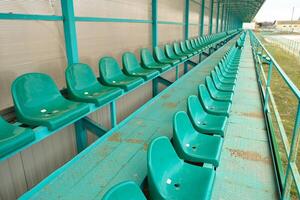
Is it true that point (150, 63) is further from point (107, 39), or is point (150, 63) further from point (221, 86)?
point (221, 86)

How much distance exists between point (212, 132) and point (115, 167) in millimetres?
851

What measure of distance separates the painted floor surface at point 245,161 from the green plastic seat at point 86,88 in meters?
1.16

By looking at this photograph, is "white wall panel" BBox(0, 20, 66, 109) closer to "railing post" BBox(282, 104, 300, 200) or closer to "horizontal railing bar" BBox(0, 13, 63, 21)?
"horizontal railing bar" BBox(0, 13, 63, 21)

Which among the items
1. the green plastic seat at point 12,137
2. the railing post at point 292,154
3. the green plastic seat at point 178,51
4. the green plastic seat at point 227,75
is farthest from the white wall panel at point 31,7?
the green plastic seat at point 178,51

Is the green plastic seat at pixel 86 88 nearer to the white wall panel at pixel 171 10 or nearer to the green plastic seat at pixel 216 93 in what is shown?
the green plastic seat at pixel 216 93

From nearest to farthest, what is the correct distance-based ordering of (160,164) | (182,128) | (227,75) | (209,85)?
1. (160,164)
2. (182,128)
3. (209,85)
4. (227,75)

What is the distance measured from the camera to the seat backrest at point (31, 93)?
1.83 m

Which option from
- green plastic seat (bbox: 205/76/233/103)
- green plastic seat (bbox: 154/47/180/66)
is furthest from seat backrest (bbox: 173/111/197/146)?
green plastic seat (bbox: 154/47/180/66)

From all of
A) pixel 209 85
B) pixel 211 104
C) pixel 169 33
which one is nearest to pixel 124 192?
pixel 211 104

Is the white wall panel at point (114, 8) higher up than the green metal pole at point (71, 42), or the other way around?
the white wall panel at point (114, 8)

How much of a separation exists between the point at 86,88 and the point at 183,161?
4.40 feet

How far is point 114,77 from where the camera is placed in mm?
3121

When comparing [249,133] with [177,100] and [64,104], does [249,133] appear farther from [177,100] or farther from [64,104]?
[64,104]

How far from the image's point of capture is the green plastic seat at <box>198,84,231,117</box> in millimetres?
2619
